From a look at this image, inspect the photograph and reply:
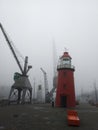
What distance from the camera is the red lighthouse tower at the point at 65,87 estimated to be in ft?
120

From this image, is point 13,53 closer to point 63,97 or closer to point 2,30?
point 2,30

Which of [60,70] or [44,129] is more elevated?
[60,70]

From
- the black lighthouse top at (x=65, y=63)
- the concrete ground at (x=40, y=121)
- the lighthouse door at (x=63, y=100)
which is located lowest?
the concrete ground at (x=40, y=121)

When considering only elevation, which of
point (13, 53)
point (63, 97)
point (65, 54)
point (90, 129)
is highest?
point (13, 53)

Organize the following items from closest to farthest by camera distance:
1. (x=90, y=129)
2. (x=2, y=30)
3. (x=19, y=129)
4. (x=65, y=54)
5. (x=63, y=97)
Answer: (x=19, y=129) → (x=90, y=129) → (x=63, y=97) → (x=65, y=54) → (x=2, y=30)

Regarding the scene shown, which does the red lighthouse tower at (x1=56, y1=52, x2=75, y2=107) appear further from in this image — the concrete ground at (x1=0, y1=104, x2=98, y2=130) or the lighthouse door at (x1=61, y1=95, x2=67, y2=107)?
the concrete ground at (x1=0, y1=104, x2=98, y2=130)

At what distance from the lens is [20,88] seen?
56188 millimetres

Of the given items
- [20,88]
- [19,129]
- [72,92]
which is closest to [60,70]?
[72,92]

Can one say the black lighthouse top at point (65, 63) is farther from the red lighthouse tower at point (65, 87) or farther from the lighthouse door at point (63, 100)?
the lighthouse door at point (63, 100)

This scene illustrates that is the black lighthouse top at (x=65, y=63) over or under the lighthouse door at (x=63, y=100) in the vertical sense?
over

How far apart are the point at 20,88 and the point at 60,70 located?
22657 mm

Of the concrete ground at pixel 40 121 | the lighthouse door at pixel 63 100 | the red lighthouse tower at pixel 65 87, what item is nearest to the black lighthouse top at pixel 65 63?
the red lighthouse tower at pixel 65 87

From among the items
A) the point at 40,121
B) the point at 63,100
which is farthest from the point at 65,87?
the point at 40,121

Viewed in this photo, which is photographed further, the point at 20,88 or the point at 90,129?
the point at 20,88
